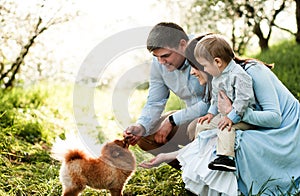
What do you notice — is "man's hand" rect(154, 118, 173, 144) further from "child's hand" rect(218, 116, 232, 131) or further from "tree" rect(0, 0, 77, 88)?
"tree" rect(0, 0, 77, 88)

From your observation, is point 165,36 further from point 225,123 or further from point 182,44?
point 225,123

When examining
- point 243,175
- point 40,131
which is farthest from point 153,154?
point 40,131

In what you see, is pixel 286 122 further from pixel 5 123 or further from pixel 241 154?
pixel 5 123

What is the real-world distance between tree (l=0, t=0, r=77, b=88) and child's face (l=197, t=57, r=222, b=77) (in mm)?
2900

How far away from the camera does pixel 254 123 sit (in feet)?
9.43

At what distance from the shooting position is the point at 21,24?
5961 millimetres

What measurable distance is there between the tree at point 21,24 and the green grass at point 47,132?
428 mm

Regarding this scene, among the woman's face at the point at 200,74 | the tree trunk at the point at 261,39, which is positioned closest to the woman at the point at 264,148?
the woman's face at the point at 200,74

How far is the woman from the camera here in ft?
9.26

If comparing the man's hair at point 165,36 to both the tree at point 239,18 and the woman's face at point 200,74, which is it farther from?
the tree at point 239,18

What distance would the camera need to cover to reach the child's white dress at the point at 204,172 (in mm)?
2812

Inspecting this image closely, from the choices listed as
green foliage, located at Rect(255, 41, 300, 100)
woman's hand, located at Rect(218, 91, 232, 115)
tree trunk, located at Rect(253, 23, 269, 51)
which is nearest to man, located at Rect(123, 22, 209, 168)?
woman's hand, located at Rect(218, 91, 232, 115)

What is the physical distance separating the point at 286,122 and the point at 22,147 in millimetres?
2561

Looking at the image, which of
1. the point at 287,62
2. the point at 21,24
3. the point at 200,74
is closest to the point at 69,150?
the point at 200,74
